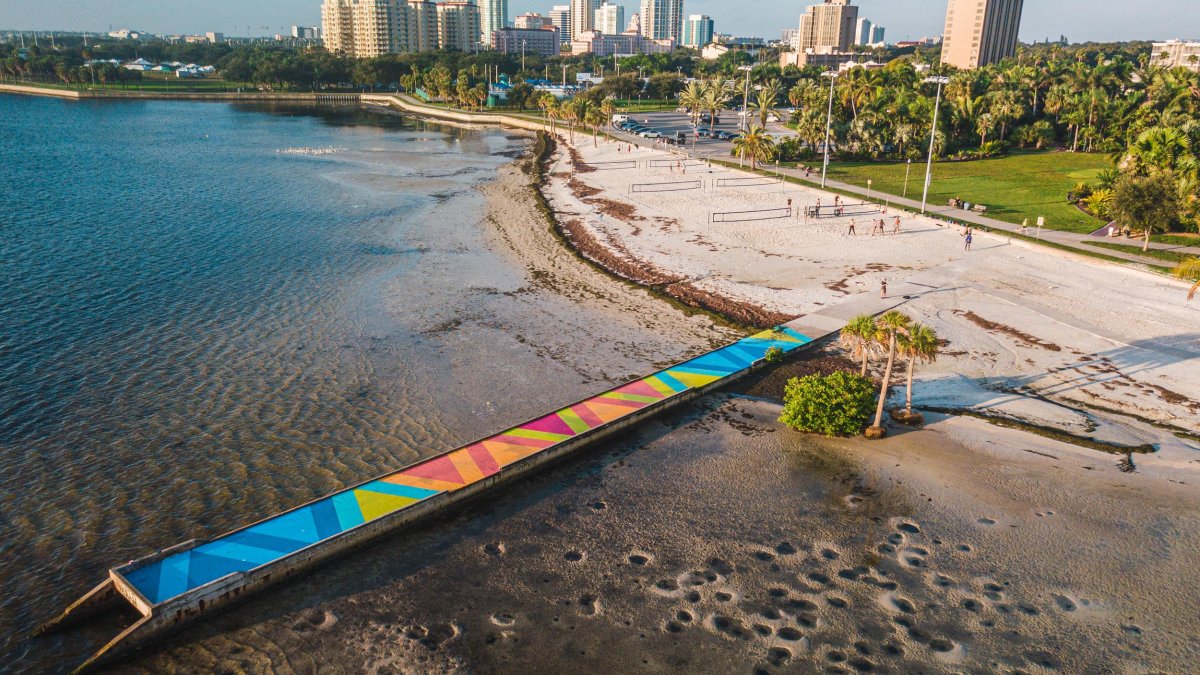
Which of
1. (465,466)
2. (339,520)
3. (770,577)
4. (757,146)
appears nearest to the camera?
(770,577)

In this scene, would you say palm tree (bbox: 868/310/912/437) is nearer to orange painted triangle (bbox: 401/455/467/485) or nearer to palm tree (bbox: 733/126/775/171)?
orange painted triangle (bbox: 401/455/467/485)

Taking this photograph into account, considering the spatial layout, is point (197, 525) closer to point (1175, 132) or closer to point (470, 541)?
point (470, 541)

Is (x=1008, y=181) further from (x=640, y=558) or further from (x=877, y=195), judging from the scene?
(x=640, y=558)

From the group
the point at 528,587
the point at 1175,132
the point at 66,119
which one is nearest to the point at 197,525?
the point at 528,587

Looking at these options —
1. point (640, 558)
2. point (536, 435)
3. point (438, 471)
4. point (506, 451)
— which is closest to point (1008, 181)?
point (536, 435)

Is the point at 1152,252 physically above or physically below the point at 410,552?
above

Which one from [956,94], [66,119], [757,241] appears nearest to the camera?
[757,241]

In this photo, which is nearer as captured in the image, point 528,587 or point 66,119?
point 528,587
